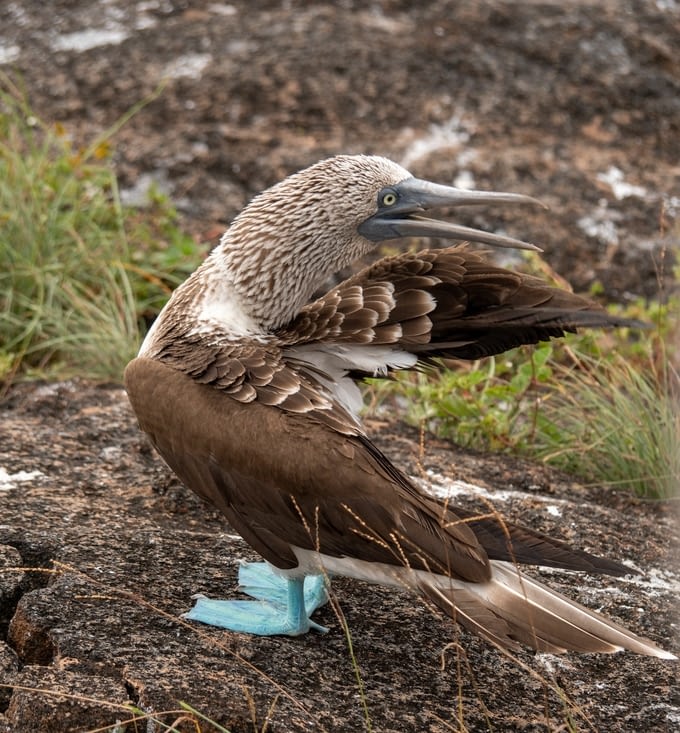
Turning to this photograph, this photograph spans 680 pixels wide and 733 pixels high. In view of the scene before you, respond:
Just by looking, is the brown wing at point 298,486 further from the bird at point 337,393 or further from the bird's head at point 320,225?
the bird's head at point 320,225

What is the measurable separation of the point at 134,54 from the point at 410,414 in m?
3.82

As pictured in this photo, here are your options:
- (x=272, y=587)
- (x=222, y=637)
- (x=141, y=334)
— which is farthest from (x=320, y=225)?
(x=141, y=334)

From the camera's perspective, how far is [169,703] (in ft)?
9.95

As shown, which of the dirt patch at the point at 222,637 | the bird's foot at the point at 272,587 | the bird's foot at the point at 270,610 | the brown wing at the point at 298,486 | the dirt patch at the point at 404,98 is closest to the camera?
the dirt patch at the point at 222,637

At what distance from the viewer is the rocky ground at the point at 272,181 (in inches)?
128

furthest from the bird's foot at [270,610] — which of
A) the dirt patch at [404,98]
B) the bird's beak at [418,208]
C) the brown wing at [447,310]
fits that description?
the dirt patch at [404,98]

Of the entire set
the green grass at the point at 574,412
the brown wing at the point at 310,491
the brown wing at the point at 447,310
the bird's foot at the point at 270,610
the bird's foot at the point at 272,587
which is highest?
the brown wing at the point at 447,310

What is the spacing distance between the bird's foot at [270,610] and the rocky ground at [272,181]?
5cm

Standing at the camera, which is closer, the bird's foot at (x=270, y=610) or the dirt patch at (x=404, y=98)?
the bird's foot at (x=270, y=610)

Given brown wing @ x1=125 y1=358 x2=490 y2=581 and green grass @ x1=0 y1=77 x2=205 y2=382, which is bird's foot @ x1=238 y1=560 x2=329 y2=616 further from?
green grass @ x1=0 y1=77 x2=205 y2=382

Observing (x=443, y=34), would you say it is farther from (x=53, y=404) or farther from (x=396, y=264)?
(x=396, y=264)

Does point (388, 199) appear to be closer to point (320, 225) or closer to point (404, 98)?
point (320, 225)

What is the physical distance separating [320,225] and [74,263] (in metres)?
2.77

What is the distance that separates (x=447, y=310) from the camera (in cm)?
358
